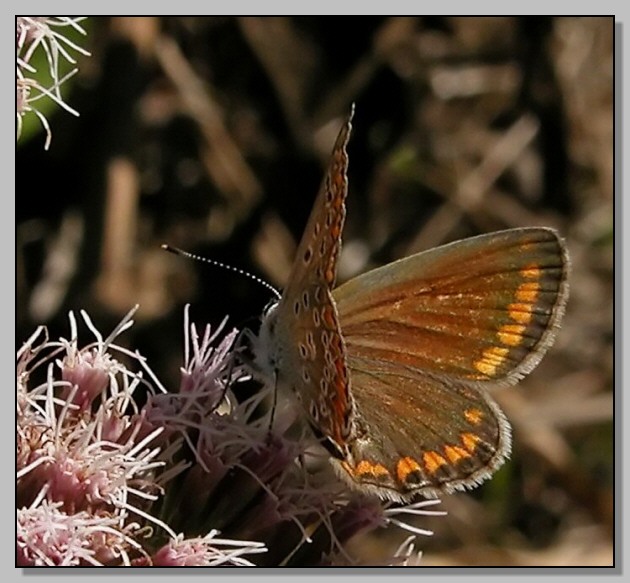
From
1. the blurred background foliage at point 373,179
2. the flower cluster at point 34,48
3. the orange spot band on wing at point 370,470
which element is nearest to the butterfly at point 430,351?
the orange spot band on wing at point 370,470

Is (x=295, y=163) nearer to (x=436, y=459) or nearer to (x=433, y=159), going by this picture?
(x=433, y=159)

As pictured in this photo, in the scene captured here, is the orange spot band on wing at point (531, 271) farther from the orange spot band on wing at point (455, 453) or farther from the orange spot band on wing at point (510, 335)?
the orange spot band on wing at point (455, 453)

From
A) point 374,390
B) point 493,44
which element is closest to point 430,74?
point 493,44

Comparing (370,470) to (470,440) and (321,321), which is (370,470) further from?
(321,321)

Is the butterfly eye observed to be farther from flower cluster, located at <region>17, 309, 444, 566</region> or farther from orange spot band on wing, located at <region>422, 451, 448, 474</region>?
orange spot band on wing, located at <region>422, 451, 448, 474</region>

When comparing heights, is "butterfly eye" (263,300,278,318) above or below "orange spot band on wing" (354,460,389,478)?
above

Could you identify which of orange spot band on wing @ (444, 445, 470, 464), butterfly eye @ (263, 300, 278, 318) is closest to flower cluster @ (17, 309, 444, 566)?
butterfly eye @ (263, 300, 278, 318)
